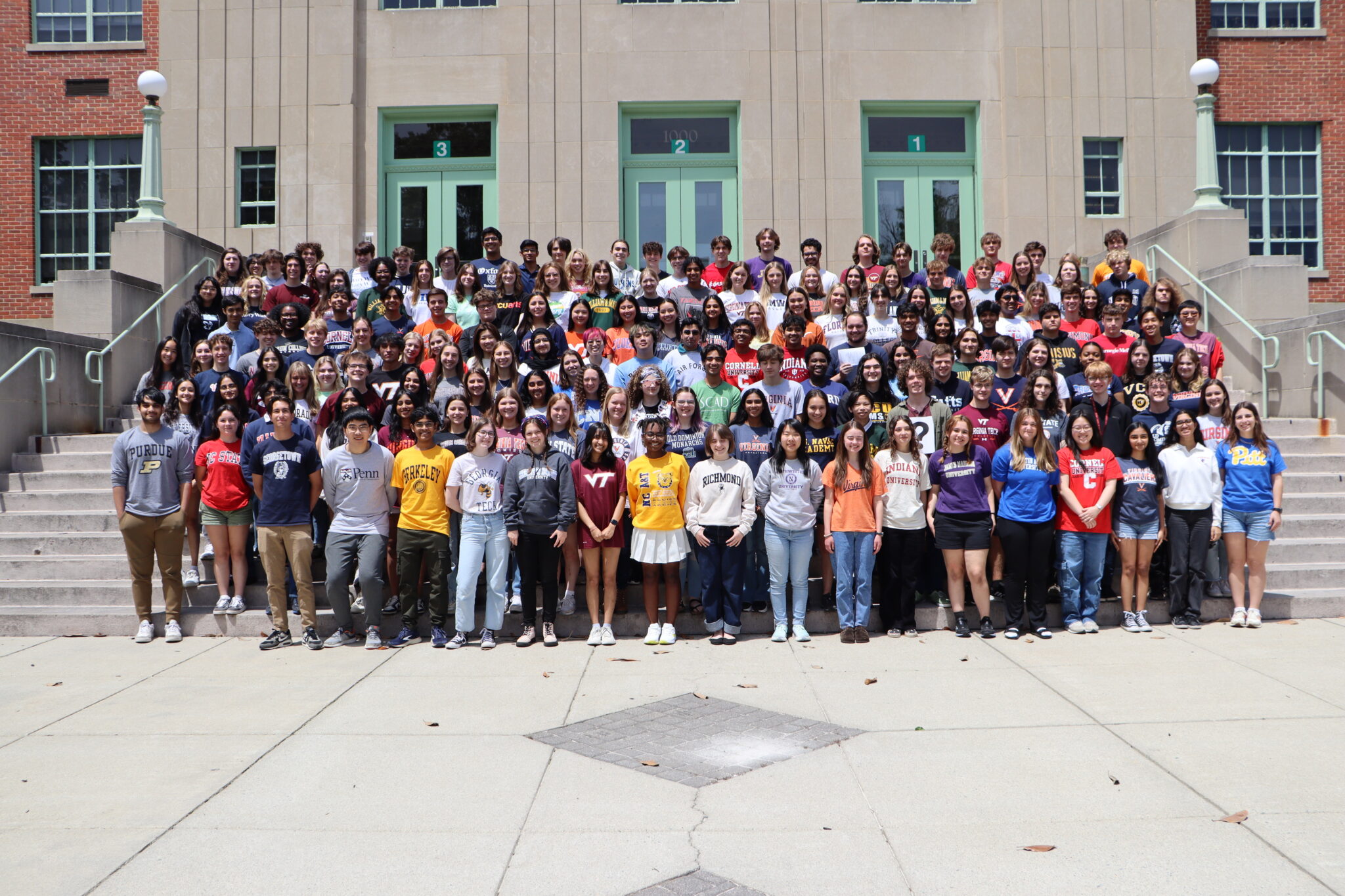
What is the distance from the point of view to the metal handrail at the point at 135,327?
42.3 feet

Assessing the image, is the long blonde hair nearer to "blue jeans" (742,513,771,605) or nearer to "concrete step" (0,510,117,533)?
"blue jeans" (742,513,771,605)

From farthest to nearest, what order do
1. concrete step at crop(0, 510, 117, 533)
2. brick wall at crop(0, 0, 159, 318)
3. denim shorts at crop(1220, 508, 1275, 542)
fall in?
brick wall at crop(0, 0, 159, 318), concrete step at crop(0, 510, 117, 533), denim shorts at crop(1220, 508, 1275, 542)

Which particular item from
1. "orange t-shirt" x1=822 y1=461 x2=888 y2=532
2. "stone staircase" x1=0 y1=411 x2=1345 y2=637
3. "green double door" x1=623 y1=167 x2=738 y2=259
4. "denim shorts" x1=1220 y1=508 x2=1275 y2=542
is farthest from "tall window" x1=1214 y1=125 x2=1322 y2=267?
"orange t-shirt" x1=822 y1=461 x2=888 y2=532

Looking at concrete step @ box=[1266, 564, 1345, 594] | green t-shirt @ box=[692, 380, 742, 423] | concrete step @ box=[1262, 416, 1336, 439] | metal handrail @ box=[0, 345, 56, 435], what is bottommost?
concrete step @ box=[1266, 564, 1345, 594]

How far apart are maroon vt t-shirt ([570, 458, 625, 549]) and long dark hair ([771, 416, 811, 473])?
135 centimetres

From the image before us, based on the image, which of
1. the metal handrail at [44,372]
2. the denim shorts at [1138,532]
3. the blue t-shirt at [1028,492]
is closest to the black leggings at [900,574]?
the blue t-shirt at [1028,492]

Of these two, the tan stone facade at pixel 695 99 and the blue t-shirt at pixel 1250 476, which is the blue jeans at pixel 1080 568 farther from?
the tan stone facade at pixel 695 99

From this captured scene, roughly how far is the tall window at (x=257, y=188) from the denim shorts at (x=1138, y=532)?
14.7 meters

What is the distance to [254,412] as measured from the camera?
9.94 meters

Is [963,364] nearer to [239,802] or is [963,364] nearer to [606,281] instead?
[606,281]

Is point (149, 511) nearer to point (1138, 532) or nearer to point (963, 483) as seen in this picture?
point (963, 483)

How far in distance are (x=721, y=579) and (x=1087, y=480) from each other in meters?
3.27

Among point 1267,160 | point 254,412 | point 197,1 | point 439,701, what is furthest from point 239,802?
point 1267,160

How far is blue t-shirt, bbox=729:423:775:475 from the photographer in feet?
31.1
